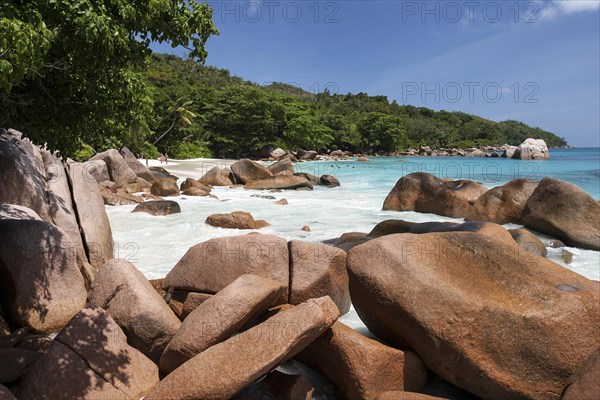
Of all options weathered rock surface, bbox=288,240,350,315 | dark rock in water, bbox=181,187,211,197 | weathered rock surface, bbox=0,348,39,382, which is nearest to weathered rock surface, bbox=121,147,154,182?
dark rock in water, bbox=181,187,211,197

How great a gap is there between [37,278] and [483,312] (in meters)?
4.91

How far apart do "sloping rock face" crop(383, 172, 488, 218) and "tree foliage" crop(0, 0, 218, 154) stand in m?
9.86

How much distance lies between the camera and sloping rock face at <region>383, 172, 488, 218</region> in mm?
12633

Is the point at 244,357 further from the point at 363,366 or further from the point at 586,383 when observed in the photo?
the point at 586,383

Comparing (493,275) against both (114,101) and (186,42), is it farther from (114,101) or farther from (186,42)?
(114,101)

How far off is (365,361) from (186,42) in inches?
140

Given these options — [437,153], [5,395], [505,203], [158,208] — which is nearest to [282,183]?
[158,208]

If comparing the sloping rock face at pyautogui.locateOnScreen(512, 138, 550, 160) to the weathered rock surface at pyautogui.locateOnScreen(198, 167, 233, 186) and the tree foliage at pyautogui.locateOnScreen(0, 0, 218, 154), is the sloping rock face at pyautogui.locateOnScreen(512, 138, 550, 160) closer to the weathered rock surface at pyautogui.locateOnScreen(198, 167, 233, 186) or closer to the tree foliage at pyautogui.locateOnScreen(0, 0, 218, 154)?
the weathered rock surface at pyautogui.locateOnScreen(198, 167, 233, 186)

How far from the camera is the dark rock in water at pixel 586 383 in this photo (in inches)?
112

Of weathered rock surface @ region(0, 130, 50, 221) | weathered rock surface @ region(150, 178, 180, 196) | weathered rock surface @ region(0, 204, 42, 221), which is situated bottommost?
weathered rock surface @ region(150, 178, 180, 196)

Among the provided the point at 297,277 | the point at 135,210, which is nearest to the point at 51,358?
the point at 297,277

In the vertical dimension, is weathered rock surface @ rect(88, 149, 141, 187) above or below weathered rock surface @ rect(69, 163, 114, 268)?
above

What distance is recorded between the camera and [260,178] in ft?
75.3

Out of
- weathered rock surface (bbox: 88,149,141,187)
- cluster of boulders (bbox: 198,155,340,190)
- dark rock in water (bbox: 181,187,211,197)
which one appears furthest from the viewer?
cluster of boulders (bbox: 198,155,340,190)
